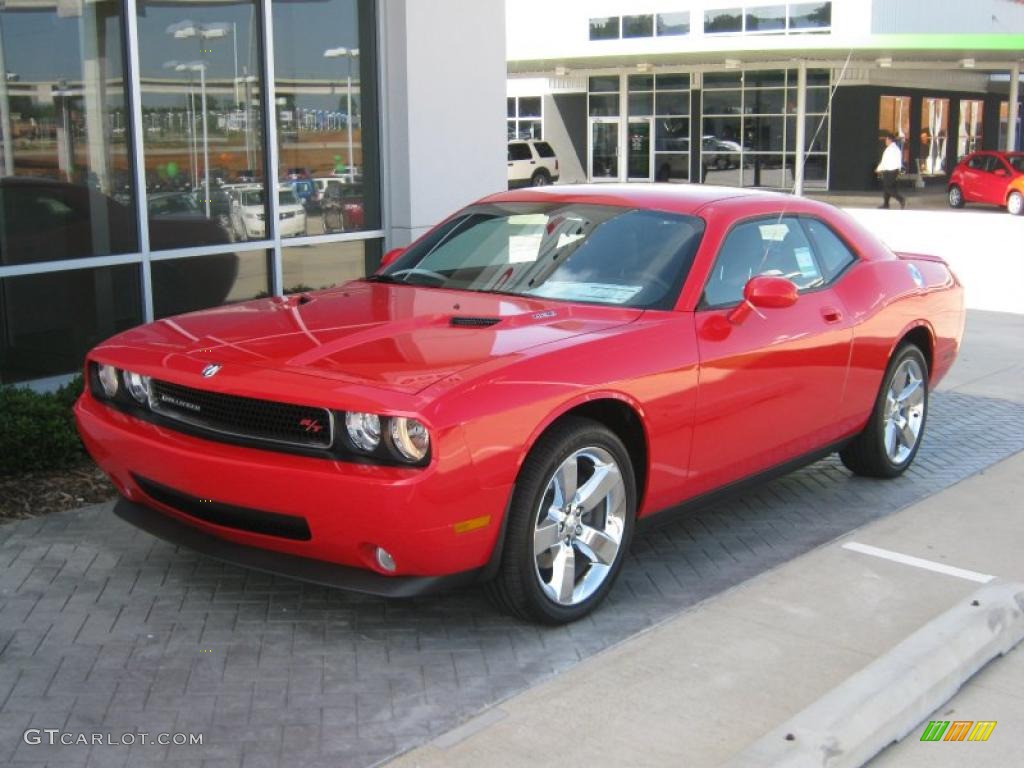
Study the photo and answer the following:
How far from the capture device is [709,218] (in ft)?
18.6

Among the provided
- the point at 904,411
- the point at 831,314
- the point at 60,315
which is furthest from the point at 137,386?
the point at 904,411

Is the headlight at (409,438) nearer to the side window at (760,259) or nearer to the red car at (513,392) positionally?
the red car at (513,392)

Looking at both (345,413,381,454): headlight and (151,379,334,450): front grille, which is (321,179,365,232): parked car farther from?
(345,413,381,454): headlight

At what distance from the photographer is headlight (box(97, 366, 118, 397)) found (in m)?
4.98

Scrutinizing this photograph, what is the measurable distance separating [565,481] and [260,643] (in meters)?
1.27

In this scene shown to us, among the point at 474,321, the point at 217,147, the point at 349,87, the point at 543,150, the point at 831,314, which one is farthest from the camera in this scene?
the point at 543,150

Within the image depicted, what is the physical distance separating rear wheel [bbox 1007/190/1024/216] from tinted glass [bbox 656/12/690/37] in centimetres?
1415

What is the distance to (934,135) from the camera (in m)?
43.9

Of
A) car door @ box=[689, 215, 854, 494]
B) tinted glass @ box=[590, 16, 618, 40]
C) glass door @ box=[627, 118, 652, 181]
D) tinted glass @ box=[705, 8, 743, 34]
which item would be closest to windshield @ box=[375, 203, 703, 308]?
car door @ box=[689, 215, 854, 494]

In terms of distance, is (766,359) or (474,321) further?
(766,359)

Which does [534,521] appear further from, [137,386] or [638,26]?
[638,26]

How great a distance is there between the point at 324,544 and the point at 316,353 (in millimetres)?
721

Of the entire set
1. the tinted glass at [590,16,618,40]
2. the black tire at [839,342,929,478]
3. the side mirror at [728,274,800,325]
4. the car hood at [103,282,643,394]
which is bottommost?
the black tire at [839,342,929,478]

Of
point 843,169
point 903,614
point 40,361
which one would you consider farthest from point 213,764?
point 843,169
